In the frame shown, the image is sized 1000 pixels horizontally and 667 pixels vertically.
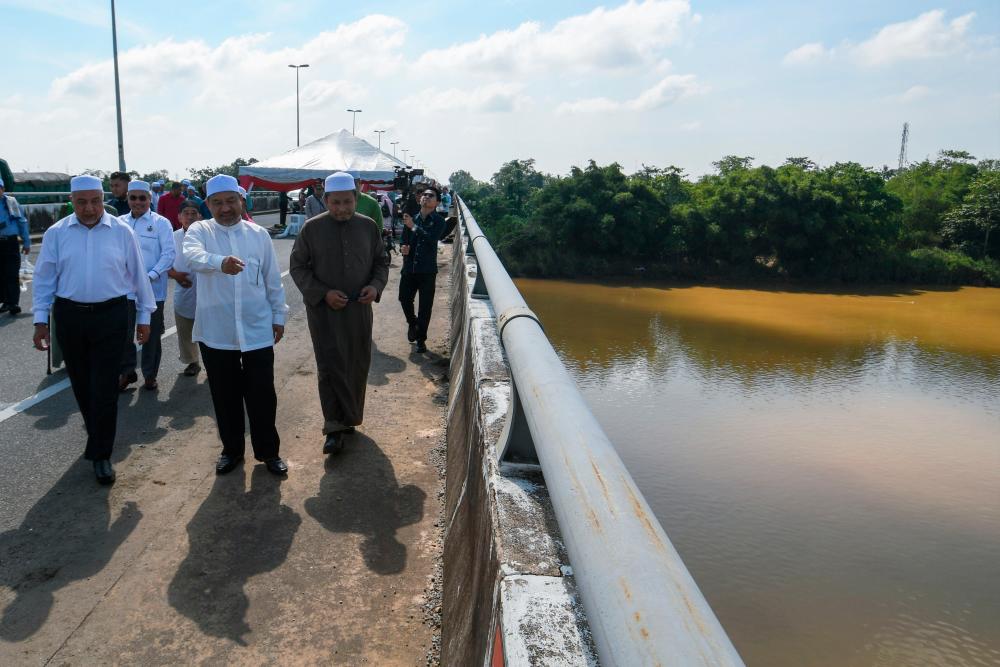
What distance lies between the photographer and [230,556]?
3.48 metres

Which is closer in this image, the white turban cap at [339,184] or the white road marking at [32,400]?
the white turban cap at [339,184]

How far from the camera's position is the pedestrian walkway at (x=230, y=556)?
9.40 ft

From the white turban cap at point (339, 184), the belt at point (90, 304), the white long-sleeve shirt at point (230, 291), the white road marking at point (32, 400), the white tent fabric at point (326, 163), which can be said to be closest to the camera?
the belt at point (90, 304)

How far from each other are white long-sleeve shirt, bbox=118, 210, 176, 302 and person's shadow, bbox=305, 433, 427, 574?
252 cm

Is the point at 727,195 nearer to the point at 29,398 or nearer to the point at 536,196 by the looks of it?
the point at 536,196

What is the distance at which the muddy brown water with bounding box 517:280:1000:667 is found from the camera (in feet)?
25.2

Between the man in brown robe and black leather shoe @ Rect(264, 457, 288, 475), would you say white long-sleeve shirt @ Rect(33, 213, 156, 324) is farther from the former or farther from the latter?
black leather shoe @ Rect(264, 457, 288, 475)

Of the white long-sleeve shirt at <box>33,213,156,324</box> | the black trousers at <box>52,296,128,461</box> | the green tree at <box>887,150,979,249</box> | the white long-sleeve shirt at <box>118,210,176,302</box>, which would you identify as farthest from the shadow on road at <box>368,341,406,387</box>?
the green tree at <box>887,150,979,249</box>

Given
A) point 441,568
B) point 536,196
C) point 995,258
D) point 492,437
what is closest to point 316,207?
point 441,568

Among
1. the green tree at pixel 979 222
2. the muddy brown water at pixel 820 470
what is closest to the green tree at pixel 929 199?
the green tree at pixel 979 222

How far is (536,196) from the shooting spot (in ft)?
118

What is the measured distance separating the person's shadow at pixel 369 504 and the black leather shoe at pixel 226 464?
54 cm

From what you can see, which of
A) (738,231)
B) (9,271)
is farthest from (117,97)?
(738,231)

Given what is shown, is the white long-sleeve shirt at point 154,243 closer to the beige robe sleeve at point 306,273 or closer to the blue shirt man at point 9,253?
the beige robe sleeve at point 306,273
